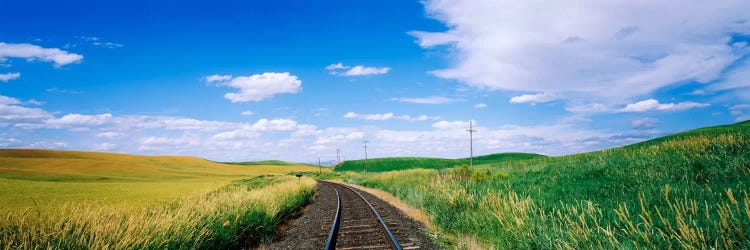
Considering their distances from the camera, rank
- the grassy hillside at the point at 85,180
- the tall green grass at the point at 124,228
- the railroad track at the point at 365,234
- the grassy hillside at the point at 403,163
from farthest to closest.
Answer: the grassy hillside at the point at 403,163 < the grassy hillside at the point at 85,180 < the railroad track at the point at 365,234 < the tall green grass at the point at 124,228

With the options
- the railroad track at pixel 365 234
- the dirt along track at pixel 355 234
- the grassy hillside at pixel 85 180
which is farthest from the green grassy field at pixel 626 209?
the grassy hillside at pixel 85 180

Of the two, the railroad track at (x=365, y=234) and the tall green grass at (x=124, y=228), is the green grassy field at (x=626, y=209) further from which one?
the tall green grass at (x=124, y=228)

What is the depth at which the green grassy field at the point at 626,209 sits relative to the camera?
3.74 m

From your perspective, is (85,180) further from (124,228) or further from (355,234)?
(124,228)

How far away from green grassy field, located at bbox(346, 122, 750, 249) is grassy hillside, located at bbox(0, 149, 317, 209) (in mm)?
16513

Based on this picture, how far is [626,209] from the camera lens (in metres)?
3.63

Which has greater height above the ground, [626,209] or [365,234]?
[626,209]

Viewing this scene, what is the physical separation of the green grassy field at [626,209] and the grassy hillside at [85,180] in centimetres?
A: 1651

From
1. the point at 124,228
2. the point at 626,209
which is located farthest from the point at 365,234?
the point at 626,209

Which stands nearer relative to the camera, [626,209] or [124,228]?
[626,209]

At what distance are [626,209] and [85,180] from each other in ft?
186

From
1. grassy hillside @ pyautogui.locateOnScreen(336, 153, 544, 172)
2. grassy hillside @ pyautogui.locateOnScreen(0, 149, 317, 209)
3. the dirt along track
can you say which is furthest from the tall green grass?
grassy hillside @ pyautogui.locateOnScreen(336, 153, 544, 172)

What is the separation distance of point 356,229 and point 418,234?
6.49ft

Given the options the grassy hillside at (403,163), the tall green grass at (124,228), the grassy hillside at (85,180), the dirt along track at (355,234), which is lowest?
the grassy hillside at (403,163)
